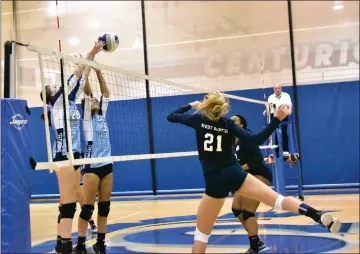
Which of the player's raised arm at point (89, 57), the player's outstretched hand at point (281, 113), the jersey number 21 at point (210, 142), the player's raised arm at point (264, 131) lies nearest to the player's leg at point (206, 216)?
the jersey number 21 at point (210, 142)

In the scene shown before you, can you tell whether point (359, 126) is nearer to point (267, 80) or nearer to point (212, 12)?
point (267, 80)

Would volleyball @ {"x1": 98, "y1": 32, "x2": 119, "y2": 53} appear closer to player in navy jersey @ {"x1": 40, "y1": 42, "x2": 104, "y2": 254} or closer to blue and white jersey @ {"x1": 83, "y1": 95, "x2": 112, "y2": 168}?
player in navy jersey @ {"x1": 40, "y1": 42, "x2": 104, "y2": 254}

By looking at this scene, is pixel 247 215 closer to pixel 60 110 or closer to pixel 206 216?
pixel 206 216

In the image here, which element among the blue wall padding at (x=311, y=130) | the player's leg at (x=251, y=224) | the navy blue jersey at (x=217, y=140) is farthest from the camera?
the blue wall padding at (x=311, y=130)

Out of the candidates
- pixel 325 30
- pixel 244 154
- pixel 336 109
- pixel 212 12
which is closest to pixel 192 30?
pixel 212 12

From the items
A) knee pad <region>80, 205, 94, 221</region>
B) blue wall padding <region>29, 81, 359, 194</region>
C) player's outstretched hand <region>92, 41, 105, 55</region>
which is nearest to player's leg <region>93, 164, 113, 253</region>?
knee pad <region>80, 205, 94, 221</region>

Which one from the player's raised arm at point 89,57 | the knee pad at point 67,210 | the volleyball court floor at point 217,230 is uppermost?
the player's raised arm at point 89,57

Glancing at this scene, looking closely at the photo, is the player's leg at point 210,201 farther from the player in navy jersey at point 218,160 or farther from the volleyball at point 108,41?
the volleyball at point 108,41

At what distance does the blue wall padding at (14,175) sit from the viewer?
9.58ft

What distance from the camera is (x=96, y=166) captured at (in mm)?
3930

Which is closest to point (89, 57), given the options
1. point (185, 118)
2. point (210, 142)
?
point (185, 118)

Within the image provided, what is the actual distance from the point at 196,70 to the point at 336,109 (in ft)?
10.2

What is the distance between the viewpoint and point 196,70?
Answer: 10.2m

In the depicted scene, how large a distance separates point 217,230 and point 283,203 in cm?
276
